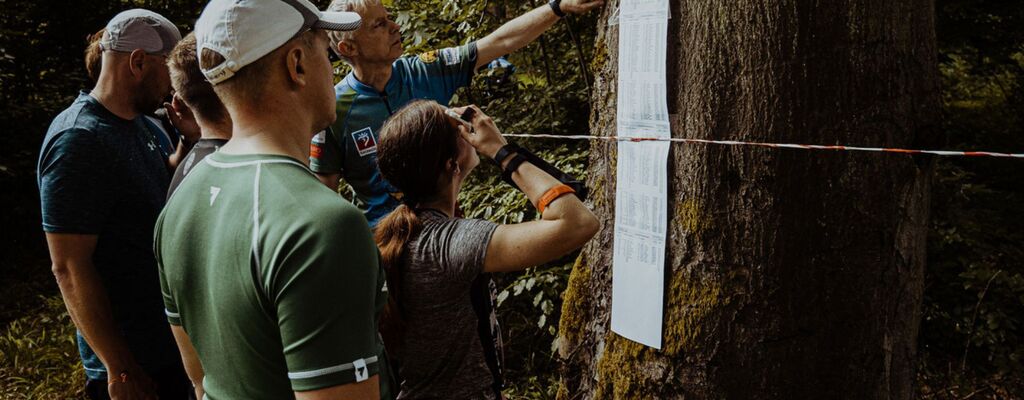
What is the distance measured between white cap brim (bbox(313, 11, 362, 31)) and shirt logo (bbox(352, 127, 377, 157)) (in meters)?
1.41

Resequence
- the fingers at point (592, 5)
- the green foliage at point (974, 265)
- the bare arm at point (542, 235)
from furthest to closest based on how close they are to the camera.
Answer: the green foliage at point (974, 265) < the fingers at point (592, 5) < the bare arm at point (542, 235)

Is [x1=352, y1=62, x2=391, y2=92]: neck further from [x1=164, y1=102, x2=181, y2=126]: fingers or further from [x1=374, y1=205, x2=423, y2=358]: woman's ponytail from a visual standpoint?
[x1=374, y1=205, x2=423, y2=358]: woman's ponytail

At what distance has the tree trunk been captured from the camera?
2076 millimetres

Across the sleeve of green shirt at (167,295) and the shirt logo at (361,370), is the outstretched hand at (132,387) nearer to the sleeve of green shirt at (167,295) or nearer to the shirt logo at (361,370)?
the sleeve of green shirt at (167,295)

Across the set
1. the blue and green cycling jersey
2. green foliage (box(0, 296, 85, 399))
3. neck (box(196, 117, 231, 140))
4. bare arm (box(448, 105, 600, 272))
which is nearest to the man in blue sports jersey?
the blue and green cycling jersey

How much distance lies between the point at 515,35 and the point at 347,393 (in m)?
2.26

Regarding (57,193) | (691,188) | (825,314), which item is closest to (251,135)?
(691,188)

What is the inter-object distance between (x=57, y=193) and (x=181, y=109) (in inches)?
23.2

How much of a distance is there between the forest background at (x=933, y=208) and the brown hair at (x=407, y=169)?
81cm

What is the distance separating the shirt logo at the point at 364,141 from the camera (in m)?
3.04

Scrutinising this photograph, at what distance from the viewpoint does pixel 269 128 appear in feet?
4.79

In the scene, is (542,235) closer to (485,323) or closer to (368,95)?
(485,323)

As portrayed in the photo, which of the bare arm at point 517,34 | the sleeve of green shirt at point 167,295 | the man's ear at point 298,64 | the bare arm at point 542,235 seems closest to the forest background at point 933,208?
the bare arm at point 517,34

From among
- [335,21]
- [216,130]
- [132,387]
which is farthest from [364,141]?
[335,21]
